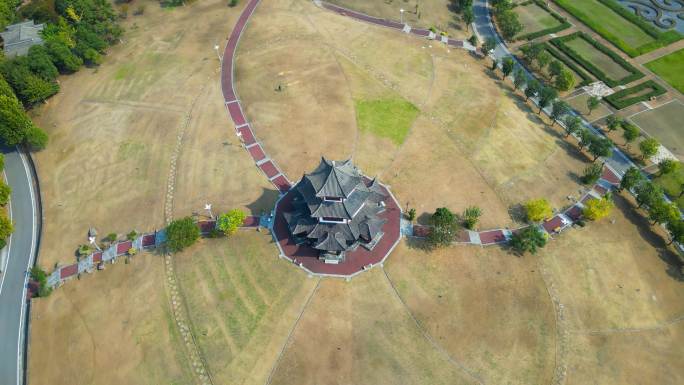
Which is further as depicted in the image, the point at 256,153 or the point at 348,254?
the point at 256,153

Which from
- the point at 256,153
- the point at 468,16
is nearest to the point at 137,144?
the point at 256,153

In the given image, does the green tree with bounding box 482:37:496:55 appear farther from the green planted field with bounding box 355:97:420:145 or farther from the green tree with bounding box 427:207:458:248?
the green tree with bounding box 427:207:458:248

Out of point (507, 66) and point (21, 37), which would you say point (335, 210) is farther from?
point (21, 37)

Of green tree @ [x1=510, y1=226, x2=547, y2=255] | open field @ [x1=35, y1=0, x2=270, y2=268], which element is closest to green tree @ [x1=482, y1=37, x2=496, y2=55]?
green tree @ [x1=510, y1=226, x2=547, y2=255]

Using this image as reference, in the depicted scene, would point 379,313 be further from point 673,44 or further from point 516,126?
point 673,44

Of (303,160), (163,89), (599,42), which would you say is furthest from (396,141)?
(599,42)
